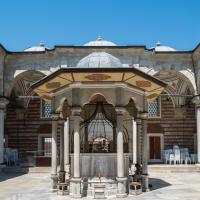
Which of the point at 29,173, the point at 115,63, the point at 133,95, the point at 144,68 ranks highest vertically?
the point at 144,68

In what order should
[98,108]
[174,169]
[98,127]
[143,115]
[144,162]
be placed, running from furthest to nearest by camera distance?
[174,169]
[98,127]
[98,108]
[143,115]
[144,162]

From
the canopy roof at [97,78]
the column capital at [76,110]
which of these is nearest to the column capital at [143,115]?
the canopy roof at [97,78]

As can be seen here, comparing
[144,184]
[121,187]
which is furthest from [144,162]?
[121,187]

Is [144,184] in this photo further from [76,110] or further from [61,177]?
[76,110]

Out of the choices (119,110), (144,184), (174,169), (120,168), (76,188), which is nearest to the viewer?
(76,188)

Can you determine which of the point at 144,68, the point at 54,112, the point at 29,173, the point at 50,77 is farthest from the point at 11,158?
the point at 50,77

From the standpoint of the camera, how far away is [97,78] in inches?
450

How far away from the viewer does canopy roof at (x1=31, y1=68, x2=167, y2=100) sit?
10812 millimetres

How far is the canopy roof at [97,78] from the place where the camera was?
10.8 meters

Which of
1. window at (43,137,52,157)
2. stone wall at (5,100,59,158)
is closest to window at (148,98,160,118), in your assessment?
stone wall at (5,100,59,158)

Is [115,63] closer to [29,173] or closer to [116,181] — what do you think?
[116,181]

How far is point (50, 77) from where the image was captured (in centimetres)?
1148

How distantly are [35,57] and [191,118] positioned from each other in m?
11.3

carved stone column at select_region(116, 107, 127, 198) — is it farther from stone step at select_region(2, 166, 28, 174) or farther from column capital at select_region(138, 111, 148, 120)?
stone step at select_region(2, 166, 28, 174)
